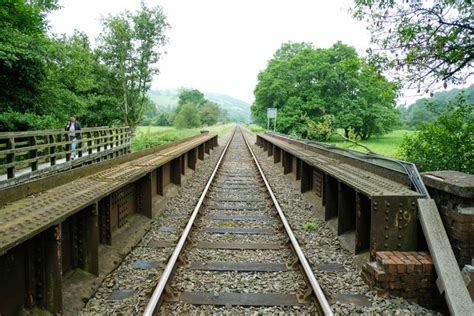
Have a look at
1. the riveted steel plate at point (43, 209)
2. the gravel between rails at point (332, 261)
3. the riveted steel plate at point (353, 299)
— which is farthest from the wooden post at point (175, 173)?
the riveted steel plate at point (353, 299)

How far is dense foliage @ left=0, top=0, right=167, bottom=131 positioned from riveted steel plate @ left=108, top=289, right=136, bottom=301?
10713mm

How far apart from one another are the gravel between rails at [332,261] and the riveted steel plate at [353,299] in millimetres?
54

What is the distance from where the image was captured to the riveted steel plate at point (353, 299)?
138 inches

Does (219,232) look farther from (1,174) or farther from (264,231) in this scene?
(1,174)

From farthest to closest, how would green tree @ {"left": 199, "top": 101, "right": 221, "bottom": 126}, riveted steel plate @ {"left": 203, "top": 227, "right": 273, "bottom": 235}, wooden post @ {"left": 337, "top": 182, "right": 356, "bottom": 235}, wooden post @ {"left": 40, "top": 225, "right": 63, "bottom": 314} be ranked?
green tree @ {"left": 199, "top": 101, "right": 221, "bottom": 126} < riveted steel plate @ {"left": 203, "top": 227, "right": 273, "bottom": 235} < wooden post @ {"left": 337, "top": 182, "right": 356, "bottom": 235} < wooden post @ {"left": 40, "top": 225, "right": 63, "bottom": 314}

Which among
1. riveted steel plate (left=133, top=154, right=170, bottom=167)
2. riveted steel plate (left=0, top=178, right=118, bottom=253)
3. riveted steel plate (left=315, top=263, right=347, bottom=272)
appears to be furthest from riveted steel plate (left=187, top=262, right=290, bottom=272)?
riveted steel plate (left=133, top=154, right=170, bottom=167)

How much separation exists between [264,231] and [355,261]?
172 centimetres

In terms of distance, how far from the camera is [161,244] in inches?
204

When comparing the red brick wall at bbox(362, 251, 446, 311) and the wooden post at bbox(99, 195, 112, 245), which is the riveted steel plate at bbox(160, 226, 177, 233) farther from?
the red brick wall at bbox(362, 251, 446, 311)

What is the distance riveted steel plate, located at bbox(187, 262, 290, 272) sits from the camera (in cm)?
430

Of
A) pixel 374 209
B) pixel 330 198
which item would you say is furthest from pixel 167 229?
pixel 374 209

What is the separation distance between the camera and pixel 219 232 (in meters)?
5.79

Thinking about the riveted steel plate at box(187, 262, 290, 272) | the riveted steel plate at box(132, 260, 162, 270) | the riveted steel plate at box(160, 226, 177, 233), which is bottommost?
the riveted steel plate at box(132, 260, 162, 270)

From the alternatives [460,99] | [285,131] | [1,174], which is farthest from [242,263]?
[285,131]
